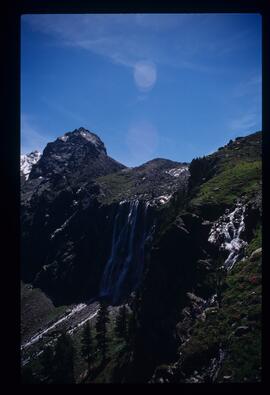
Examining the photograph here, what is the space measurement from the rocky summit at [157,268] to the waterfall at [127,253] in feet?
0.86

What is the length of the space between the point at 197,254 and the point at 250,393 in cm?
3660

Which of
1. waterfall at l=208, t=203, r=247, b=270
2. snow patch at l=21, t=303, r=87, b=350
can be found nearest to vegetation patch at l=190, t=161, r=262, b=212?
waterfall at l=208, t=203, r=247, b=270

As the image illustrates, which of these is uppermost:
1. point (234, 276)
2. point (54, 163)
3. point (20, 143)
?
point (54, 163)

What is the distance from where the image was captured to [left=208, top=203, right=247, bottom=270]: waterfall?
1330 inches

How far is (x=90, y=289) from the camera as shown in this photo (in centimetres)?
9325

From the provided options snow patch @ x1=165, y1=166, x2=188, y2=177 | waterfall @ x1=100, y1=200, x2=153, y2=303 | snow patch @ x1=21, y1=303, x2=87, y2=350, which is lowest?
snow patch @ x1=21, y1=303, x2=87, y2=350

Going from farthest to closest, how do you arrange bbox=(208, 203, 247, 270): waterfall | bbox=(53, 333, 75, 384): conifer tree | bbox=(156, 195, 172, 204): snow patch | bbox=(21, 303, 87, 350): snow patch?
bbox=(156, 195, 172, 204): snow patch < bbox=(21, 303, 87, 350): snow patch < bbox=(53, 333, 75, 384): conifer tree < bbox=(208, 203, 247, 270): waterfall

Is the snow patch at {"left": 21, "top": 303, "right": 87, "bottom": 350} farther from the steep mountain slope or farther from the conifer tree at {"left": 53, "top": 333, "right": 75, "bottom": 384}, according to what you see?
the steep mountain slope

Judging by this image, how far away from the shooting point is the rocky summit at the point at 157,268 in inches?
929

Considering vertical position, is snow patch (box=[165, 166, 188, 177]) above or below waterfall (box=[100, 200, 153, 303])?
above

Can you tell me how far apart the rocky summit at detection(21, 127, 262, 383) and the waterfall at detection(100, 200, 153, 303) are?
0.26m

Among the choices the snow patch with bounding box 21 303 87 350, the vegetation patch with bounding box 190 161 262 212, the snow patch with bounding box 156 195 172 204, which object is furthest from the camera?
the snow patch with bounding box 156 195 172 204
